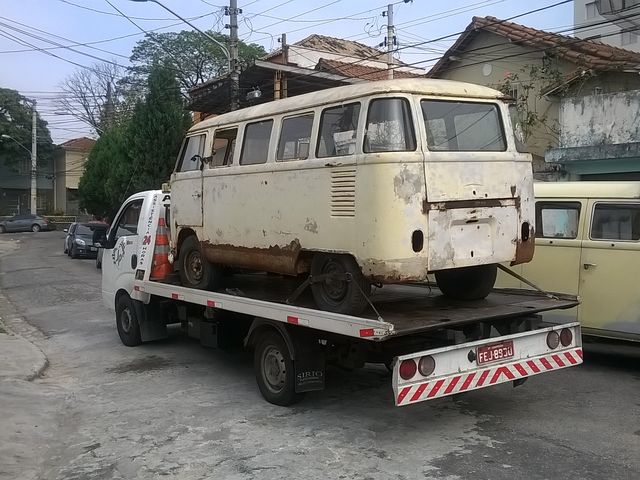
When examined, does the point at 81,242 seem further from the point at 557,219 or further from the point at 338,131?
the point at 338,131

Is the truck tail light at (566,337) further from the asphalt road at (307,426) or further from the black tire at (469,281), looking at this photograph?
the black tire at (469,281)

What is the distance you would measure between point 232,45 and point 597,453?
17246 millimetres

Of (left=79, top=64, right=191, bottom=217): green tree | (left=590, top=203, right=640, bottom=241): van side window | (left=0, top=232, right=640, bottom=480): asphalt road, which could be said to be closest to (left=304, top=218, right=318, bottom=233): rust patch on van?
(left=0, top=232, right=640, bottom=480): asphalt road

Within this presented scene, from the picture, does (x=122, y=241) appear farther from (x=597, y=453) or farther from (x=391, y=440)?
(x=597, y=453)

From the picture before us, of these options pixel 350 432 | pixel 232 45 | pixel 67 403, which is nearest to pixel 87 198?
pixel 232 45

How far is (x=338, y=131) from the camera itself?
557 cm

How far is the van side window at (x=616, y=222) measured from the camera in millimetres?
7074

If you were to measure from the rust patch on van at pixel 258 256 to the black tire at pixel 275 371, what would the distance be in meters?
0.68

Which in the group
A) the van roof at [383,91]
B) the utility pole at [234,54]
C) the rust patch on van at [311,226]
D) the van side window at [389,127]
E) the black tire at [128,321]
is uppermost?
the utility pole at [234,54]

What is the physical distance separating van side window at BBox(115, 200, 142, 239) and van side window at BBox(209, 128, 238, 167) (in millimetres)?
2539

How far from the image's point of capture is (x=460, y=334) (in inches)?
214

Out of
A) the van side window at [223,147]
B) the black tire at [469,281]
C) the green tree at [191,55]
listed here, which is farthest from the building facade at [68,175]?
the black tire at [469,281]

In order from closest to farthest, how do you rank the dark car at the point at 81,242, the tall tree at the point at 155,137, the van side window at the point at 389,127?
the van side window at the point at 389,127 < the tall tree at the point at 155,137 < the dark car at the point at 81,242

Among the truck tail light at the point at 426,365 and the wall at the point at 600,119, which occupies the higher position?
the wall at the point at 600,119
